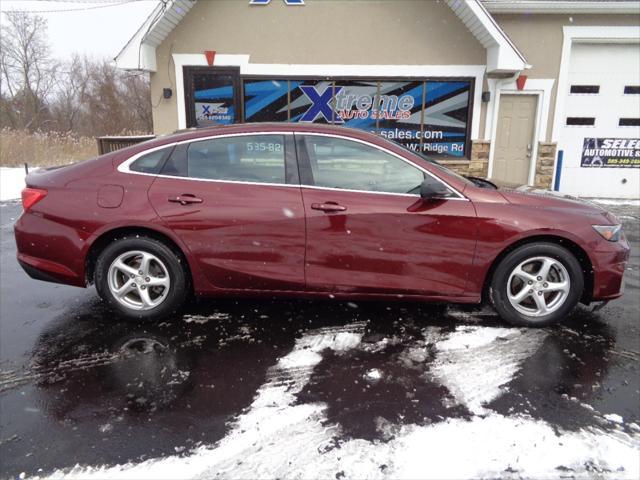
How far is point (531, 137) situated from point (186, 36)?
7561 millimetres

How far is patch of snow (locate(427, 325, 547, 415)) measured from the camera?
291cm

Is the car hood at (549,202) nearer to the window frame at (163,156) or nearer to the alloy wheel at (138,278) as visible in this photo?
the window frame at (163,156)

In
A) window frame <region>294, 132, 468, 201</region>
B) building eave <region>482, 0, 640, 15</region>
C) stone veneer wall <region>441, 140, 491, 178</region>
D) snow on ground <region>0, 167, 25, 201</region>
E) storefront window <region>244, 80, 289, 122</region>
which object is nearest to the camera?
window frame <region>294, 132, 468, 201</region>

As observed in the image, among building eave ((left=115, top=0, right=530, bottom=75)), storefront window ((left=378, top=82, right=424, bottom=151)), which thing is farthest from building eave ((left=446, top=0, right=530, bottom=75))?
storefront window ((left=378, top=82, right=424, bottom=151))

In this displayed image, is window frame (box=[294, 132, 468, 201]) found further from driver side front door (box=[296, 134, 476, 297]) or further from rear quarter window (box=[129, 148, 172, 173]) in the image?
rear quarter window (box=[129, 148, 172, 173])

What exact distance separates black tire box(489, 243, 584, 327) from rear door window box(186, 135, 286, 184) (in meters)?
1.85

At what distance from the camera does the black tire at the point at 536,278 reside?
361cm

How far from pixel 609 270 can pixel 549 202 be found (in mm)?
692

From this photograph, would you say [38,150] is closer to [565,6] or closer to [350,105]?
[350,105]

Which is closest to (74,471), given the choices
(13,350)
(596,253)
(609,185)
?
(13,350)

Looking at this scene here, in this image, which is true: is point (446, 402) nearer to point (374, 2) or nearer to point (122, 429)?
point (122, 429)

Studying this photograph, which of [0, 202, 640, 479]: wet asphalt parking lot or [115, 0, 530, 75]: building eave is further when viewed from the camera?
[115, 0, 530, 75]: building eave

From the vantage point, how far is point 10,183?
12758 mm

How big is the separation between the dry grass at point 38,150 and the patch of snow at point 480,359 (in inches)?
715
